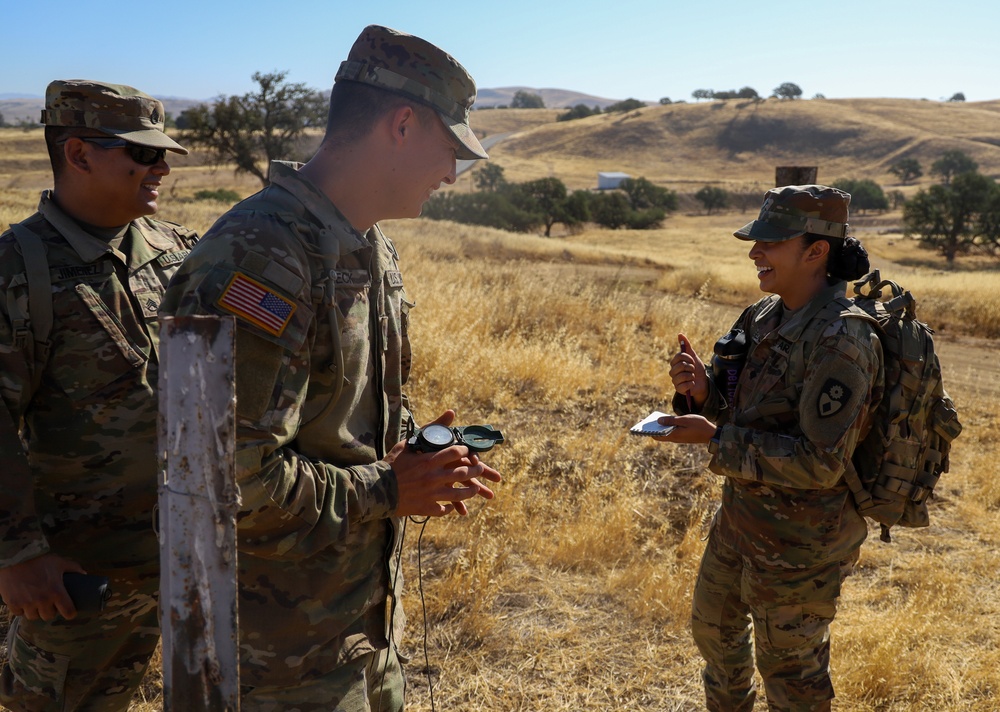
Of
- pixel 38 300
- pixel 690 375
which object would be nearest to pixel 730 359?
pixel 690 375

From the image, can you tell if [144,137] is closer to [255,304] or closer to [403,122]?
[403,122]

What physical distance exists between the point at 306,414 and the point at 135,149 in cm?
142

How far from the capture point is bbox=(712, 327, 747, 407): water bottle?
286cm

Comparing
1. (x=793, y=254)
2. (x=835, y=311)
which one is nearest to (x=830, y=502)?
(x=835, y=311)

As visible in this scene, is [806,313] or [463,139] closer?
[463,139]

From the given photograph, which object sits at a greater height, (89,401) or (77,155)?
(77,155)

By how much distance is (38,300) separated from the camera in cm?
216

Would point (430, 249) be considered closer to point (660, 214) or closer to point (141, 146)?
point (141, 146)

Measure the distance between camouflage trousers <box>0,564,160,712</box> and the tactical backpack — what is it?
95.2 inches

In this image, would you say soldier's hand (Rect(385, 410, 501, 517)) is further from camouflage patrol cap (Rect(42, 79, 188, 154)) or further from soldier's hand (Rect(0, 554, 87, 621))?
camouflage patrol cap (Rect(42, 79, 188, 154))

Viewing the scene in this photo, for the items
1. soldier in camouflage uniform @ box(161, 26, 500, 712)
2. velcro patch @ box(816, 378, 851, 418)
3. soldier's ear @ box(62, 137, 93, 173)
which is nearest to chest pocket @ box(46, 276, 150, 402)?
soldier's ear @ box(62, 137, 93, 173)

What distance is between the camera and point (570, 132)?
86188 millimetres

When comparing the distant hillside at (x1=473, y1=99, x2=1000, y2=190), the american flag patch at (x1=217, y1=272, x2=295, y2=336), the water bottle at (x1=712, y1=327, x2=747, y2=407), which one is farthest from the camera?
the distant hillside at (x1=473, y1=99, x2=1000, y2=190)

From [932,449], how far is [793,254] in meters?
0.84
